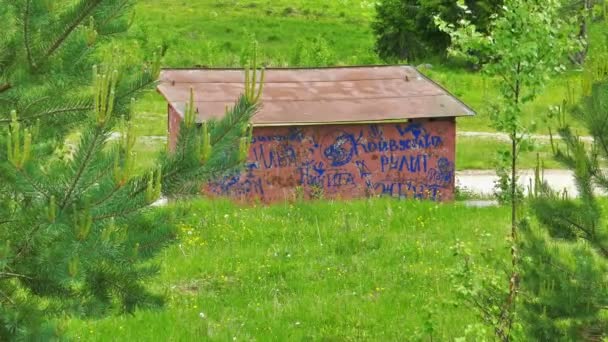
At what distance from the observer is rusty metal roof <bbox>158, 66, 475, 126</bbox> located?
1644 cm

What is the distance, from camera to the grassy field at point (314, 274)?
30.9 ft

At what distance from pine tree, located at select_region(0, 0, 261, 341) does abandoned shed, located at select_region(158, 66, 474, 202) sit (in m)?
9.75

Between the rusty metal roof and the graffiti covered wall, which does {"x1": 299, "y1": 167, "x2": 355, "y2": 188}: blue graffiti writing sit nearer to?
the graffiti covered wall

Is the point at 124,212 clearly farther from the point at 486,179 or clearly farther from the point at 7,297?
the point at 486,179

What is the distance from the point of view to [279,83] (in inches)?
709

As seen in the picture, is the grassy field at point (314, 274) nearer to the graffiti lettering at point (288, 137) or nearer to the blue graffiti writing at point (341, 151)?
the graffiti lettering at point (288, 137)

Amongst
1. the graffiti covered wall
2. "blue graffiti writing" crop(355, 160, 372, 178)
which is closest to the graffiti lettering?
the graffiti covered wall

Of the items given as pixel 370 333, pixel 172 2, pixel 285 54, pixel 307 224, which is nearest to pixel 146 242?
pixel 370 333

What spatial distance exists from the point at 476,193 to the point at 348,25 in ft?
95.9

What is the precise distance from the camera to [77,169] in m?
4.69

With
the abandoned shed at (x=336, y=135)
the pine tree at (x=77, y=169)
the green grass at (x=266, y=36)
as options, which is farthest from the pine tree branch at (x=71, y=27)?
the green grass at (x=266, y=36)

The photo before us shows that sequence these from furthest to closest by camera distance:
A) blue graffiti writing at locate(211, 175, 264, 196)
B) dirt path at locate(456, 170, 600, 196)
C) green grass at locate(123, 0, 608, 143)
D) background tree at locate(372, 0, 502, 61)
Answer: background tree at locate(372, 0, 502, 61) → green grass at locate(123, 0, 608, 143) → dirt path at locate(456, 170, 600, 196) → blue graffiti writing at locate(211, 175, 264, 196)

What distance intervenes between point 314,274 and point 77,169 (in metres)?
6.96

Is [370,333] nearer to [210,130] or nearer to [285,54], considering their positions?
[210,130]
